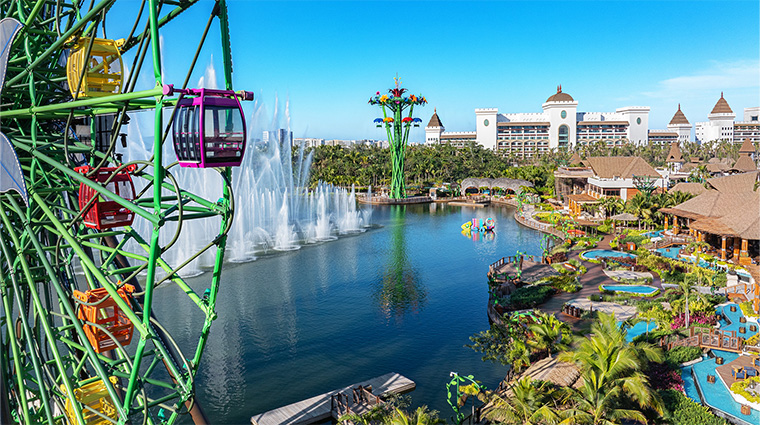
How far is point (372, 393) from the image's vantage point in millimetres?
24109

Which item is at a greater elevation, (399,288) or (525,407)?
(525,407)

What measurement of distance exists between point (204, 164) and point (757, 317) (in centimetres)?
2786

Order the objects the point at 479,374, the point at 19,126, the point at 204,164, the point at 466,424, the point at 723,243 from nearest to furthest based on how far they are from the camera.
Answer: the point at 204,164 < the point at 19,126 < the point at 466,424 < the point at 479,374 < the point at 723,243

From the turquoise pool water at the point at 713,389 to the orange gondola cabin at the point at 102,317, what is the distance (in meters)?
19.7

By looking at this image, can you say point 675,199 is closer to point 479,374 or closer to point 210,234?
point 479,374

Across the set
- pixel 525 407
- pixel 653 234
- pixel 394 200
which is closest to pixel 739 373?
pixel 525 407

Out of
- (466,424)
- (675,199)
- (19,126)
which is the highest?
(19,126)

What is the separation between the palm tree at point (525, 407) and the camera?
19.0 metres

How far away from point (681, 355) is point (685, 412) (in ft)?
16.7

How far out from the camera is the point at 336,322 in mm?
34219

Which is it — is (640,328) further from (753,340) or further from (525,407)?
(525,407)

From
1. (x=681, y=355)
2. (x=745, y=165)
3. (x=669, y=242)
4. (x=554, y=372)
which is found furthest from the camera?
(x=745, y=165)

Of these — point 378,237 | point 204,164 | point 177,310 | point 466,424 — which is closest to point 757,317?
point 466,424

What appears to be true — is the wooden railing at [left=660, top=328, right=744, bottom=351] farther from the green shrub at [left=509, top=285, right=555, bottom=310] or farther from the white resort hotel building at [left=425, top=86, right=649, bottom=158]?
the white resort hotel building at [left=425, top=86, right=649, bottom=158]
